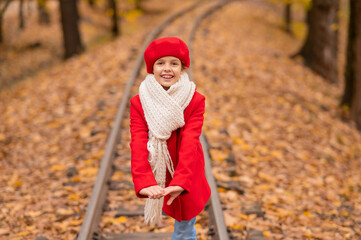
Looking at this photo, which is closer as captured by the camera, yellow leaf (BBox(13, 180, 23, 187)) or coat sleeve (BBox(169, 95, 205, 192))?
coat sleeve (BBox(169, 95, 205, 192))

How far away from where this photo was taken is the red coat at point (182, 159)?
2.37 m

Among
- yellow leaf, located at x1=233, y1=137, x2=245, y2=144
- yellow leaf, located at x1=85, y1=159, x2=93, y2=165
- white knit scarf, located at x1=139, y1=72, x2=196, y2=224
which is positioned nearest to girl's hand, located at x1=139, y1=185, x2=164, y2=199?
white knit scarf, located at x1=139, y1=72, x2=196, y2=224

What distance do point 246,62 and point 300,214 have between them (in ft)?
22.1

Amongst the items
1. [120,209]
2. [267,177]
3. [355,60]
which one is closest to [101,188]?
[120,209]

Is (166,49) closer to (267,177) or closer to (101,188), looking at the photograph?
(101,188)

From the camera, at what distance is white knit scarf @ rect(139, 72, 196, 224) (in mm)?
2410

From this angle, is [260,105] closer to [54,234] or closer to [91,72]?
[91,72]

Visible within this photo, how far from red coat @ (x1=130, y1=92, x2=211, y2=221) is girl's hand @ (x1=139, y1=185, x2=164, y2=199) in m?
0.02

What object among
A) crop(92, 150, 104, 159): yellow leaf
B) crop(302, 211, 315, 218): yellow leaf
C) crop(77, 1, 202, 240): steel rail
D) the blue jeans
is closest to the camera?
the blue jeans

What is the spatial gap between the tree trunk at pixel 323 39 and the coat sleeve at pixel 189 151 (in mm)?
10031

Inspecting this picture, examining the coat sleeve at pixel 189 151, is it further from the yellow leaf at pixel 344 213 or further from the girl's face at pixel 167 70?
the yellow leaf at pixel 344 213

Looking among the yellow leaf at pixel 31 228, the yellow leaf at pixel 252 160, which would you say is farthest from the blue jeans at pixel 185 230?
the yellow leaf at pixel 252 160

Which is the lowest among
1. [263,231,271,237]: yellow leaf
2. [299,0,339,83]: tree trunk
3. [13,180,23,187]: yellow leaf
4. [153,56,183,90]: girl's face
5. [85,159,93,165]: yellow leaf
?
[263,231,271,237]: yellow leaf

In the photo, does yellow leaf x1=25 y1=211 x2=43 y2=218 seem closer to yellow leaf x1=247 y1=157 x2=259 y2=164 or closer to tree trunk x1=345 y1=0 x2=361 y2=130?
yellow leaf x1=247 y1=157 x2=259 y2=164
